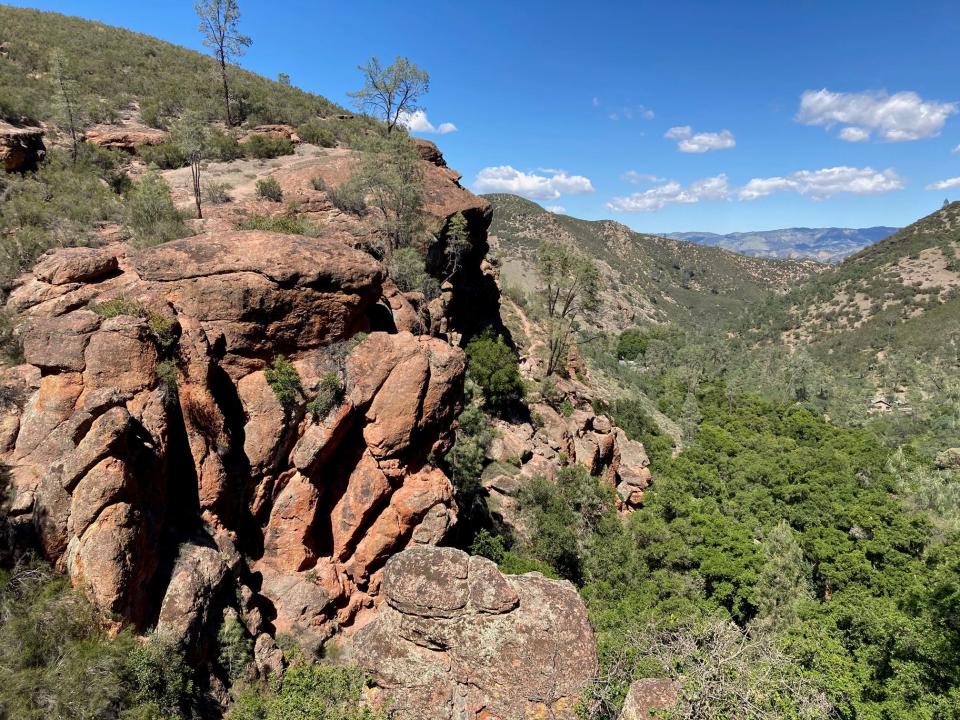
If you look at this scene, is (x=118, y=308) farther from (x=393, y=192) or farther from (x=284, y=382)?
(x=393, y=192)

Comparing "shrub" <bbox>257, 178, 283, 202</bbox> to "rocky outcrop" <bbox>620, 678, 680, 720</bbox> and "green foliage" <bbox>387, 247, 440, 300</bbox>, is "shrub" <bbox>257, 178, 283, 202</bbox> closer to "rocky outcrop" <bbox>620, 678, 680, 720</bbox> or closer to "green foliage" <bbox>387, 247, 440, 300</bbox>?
"green foliage" <bbox>387, 247, 440, 300</bbox>

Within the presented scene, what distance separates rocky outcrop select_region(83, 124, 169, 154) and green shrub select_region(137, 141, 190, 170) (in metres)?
0.76

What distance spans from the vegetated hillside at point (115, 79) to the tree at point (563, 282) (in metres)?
26.6

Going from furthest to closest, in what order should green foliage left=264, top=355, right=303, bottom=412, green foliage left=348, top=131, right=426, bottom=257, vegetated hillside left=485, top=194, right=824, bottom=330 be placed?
vegetated hillside left=485, top=194, right=824, bottom=330 → green foliage left=348, top=131, right=426, bottom=257 → green foliage left=264, top=355, right=303, bottom=412

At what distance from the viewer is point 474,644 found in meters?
12.0

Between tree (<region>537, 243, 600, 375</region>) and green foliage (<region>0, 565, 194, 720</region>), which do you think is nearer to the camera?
green foliage (<region>0, 565, 194, 720</region>)

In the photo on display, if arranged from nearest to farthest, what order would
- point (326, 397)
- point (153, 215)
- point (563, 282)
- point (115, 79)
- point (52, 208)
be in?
point (326, 397) → point (52, 208) → point (153, 215) → point (563, 282) → point (115, 79)

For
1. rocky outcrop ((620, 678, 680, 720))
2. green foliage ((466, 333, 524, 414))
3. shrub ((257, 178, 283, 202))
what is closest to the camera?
rocky outcrop ((620, 678, 680, 720))

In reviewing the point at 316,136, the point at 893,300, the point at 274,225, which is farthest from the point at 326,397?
the point at 893,300

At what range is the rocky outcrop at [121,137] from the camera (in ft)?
94.6

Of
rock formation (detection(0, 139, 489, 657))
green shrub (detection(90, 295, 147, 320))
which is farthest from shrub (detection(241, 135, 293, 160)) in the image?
green shrub (detection(90, 295, 147, 320))

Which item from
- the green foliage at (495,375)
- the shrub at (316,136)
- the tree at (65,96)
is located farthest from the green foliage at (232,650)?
the shrub at (316,136)

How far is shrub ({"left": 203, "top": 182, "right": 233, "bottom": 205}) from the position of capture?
24.5 metres

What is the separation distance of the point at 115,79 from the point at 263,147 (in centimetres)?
1848
